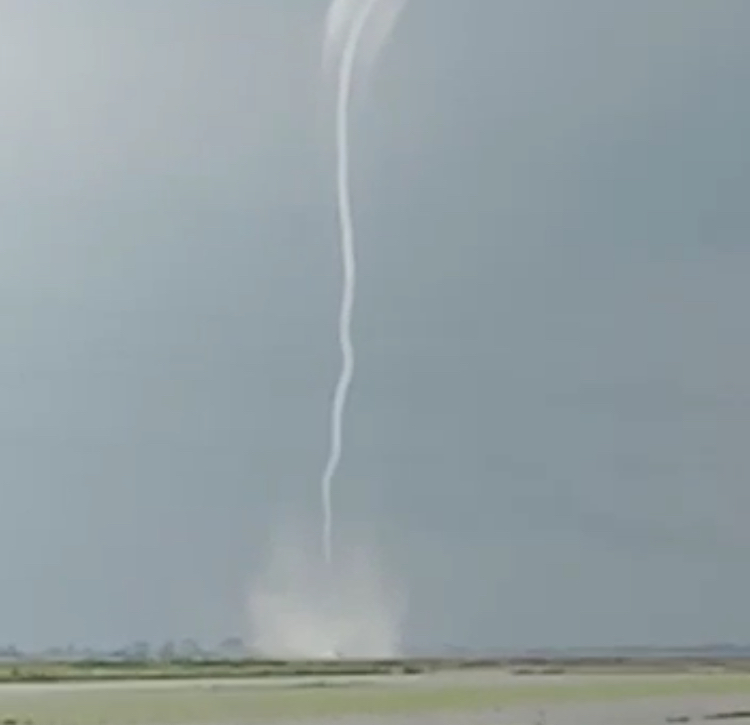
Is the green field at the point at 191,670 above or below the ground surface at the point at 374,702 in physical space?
above

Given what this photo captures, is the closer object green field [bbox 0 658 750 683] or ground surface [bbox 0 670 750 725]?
ground surface [bbox 0 670 750 725]

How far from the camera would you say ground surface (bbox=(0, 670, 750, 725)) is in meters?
36.3

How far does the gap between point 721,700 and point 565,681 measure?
1568 centimetres

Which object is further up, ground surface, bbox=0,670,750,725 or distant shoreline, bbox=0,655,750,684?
distant shoreline, bbox=0,655,750,684

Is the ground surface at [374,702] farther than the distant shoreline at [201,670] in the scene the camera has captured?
No

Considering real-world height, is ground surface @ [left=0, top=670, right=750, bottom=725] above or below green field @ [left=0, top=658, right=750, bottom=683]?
below

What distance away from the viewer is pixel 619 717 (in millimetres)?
39219

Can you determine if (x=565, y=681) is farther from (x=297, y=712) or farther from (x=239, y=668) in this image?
(x=297, y=712)

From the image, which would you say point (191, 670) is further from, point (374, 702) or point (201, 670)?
point (374, 702)

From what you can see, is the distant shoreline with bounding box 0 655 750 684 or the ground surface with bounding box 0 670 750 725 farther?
the distant shoreline with bounding box 0 655 750 684

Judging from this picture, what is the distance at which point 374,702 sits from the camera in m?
Result: 44.9

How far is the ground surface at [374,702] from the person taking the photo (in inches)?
1430

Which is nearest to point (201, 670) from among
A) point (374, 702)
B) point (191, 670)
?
point (191, 670)

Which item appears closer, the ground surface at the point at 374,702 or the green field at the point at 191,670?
the ground surface at the point at 374,702
